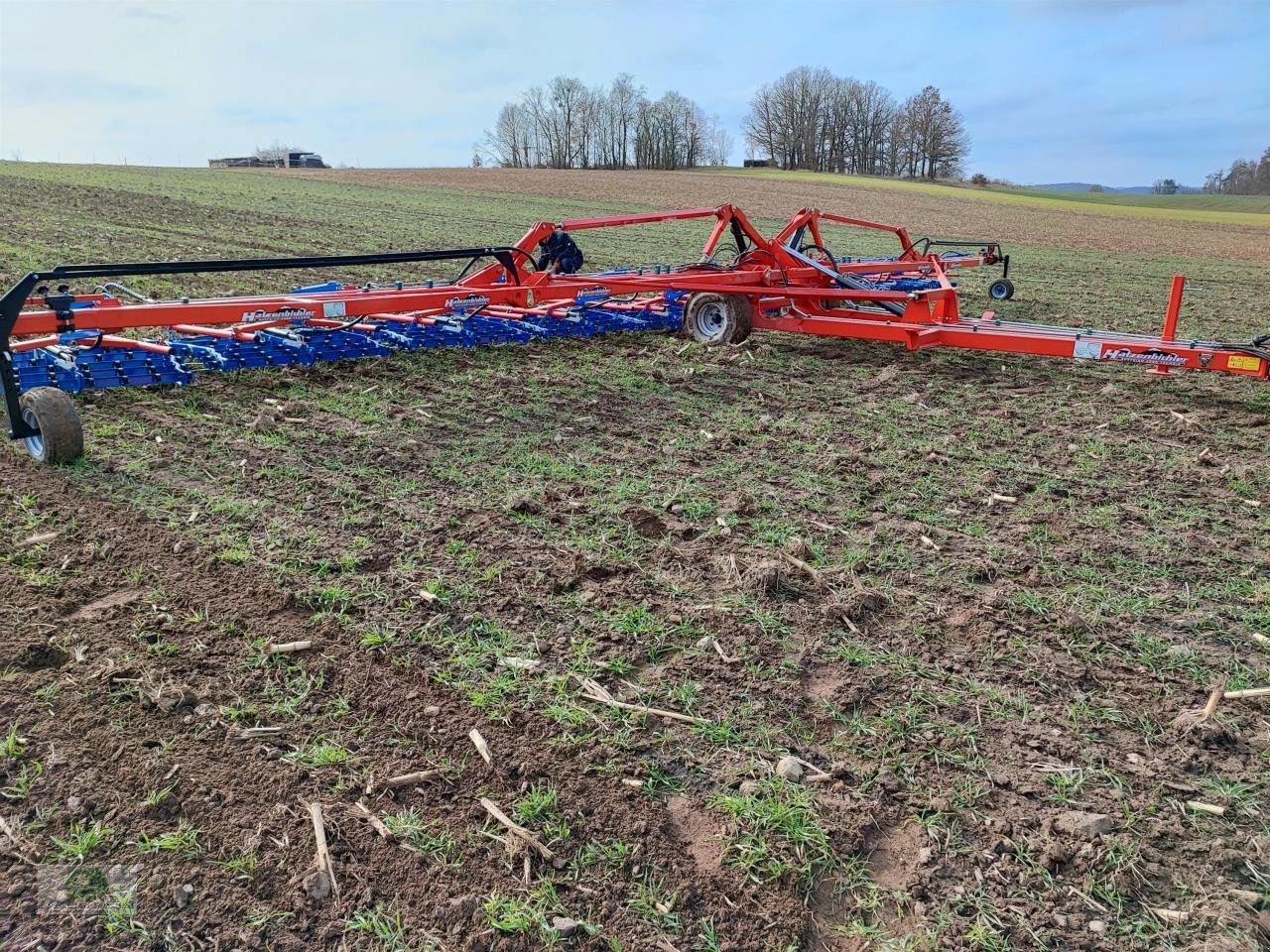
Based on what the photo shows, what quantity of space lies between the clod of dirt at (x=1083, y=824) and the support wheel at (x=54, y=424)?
538cm

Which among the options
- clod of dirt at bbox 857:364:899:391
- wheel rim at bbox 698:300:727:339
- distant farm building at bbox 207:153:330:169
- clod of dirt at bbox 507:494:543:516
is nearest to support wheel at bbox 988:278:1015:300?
clod of dirt at bbox 857:364:899:391

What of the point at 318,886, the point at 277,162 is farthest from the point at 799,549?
the point at 277,162

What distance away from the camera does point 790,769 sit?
9.54 ft

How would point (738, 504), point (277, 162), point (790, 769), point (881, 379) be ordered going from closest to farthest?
point (790, 769)
point (738, 504)
point (881, 379)
point (277, 162)

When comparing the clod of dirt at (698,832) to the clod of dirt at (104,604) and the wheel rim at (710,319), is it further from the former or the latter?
the wheel rim at (710,319)

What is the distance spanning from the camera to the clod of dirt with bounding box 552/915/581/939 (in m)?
2.30

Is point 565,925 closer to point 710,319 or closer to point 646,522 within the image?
point 646,522

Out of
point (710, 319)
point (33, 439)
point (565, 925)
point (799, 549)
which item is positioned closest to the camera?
point (565, 925)

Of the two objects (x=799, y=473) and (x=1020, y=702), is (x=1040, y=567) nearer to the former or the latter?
(x=1020, y=702)

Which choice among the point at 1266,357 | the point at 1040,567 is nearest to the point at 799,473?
the point at 1040,567

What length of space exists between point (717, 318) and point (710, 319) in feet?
0.31

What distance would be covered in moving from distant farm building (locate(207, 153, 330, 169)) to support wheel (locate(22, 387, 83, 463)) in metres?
73.2

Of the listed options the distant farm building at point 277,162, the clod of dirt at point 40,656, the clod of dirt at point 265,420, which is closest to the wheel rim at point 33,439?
the clod of dirt at point 265,420

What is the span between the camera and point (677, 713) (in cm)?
317
